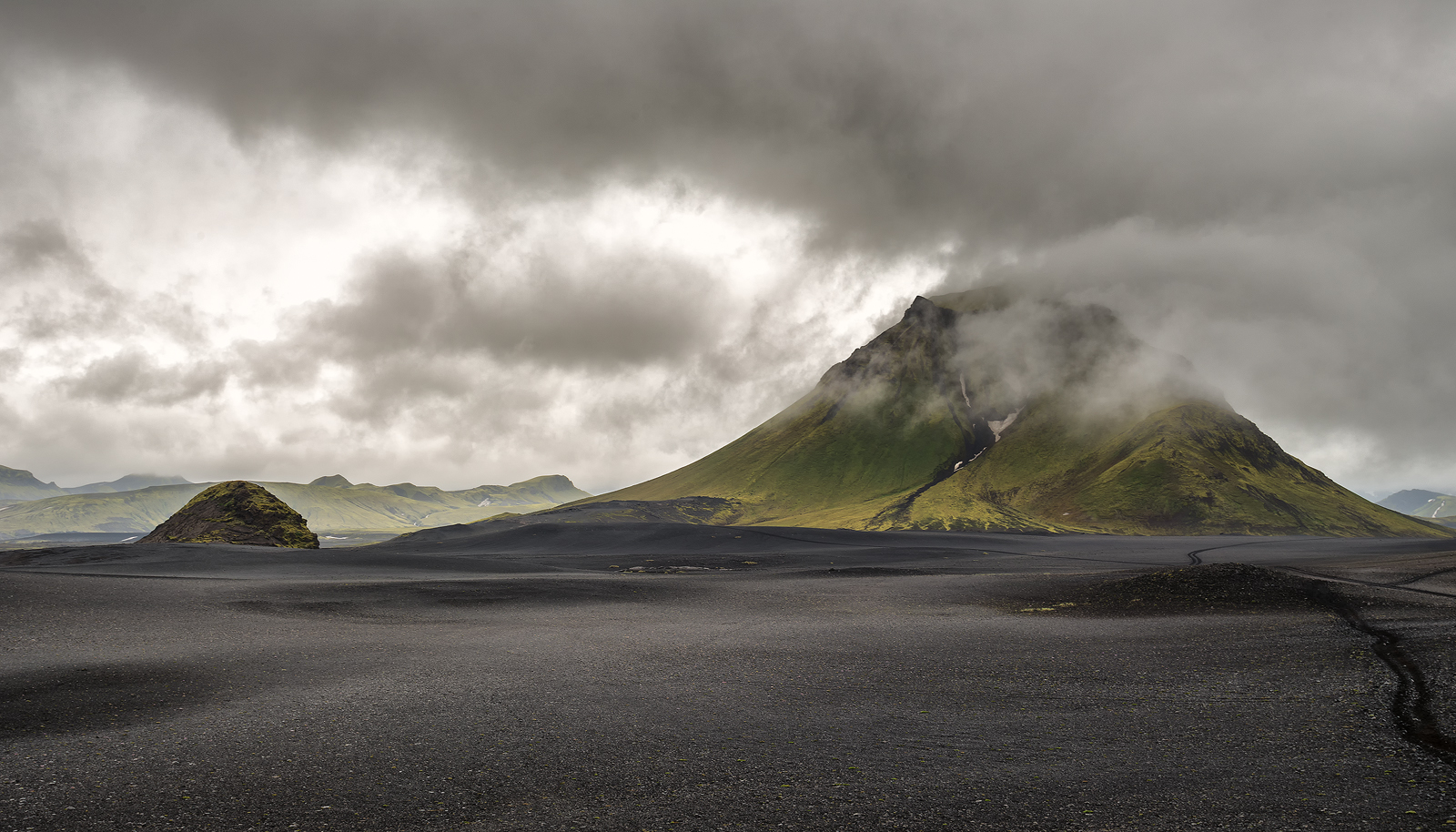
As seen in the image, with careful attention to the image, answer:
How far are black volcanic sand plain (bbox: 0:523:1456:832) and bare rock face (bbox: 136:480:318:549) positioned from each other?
2886 cm

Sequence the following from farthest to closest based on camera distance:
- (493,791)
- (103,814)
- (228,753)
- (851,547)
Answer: (851,547), (228,753), (493,791), (103,814)

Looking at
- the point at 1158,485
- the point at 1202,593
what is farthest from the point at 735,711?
the point at 1158,485

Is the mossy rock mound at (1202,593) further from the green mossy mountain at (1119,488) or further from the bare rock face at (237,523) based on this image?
the green mossy mountain at (1119,488)

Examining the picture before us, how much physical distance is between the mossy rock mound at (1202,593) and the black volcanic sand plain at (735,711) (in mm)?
127

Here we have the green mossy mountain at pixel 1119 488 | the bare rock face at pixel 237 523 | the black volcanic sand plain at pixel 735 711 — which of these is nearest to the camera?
the black volcanic sand plain at pixel 735 711

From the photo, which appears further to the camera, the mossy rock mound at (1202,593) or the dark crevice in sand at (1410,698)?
the mossy rock mound at (1202,593)

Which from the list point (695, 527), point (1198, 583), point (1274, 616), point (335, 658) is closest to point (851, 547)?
point (695, 527)

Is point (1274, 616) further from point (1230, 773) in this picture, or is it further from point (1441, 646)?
point (1230, 773)

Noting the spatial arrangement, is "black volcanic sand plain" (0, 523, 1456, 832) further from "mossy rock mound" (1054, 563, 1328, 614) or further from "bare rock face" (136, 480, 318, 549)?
"bare rock face" (136, 480, 318, 549)

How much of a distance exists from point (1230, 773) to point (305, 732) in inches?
396

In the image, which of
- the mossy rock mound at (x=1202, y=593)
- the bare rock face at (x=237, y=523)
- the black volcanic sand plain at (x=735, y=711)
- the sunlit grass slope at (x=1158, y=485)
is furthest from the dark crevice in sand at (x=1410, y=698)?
the sunlit grass slope at (x=1158, y=485)

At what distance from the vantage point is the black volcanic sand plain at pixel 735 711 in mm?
6113

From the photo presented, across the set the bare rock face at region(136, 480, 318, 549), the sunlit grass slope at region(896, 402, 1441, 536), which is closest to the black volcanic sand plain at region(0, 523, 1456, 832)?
the bare rock face at region(136, 480, 318, 549)

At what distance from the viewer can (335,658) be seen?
44.0ft
